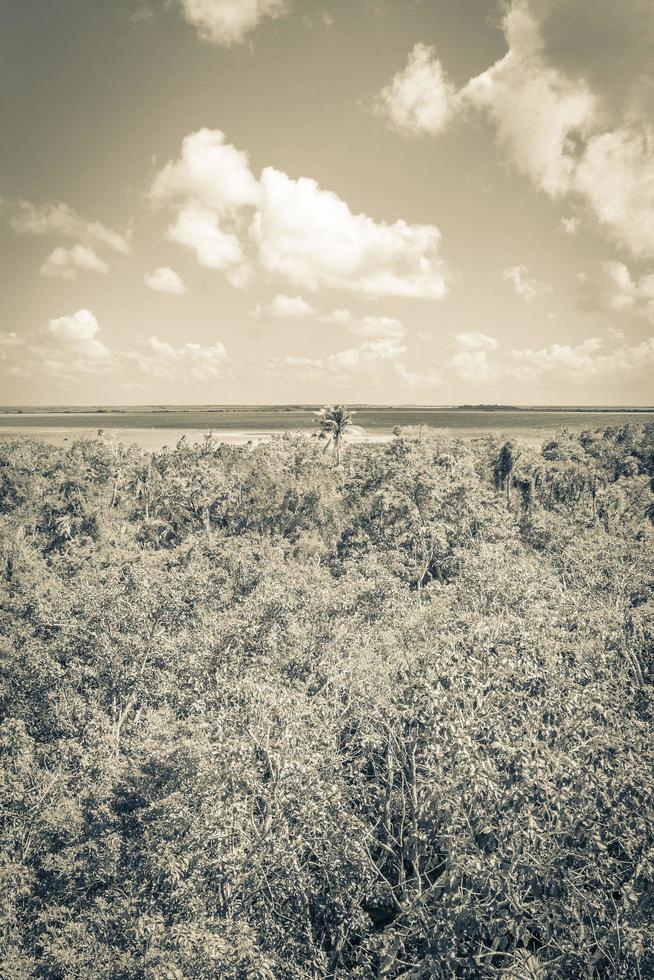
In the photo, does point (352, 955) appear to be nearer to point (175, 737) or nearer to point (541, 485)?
point (175, 737)

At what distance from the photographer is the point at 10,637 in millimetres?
26359

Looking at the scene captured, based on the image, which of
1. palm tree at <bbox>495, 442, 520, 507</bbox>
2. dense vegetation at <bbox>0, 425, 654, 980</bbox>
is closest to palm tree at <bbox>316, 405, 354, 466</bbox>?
palm tree at <bbox>495, 442, 520, 507</bbox>

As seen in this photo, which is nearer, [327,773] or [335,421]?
[327,773]

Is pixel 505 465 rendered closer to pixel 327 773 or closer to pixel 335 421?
pixel 335 421

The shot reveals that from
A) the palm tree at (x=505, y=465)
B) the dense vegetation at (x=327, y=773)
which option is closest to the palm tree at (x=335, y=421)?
the palm tree at (x=505, y=465)

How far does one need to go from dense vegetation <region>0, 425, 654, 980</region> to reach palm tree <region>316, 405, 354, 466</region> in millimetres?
50100

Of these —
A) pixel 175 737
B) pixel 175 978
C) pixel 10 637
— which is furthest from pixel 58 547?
pixel 175 978

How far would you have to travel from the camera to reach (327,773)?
15.4 meters

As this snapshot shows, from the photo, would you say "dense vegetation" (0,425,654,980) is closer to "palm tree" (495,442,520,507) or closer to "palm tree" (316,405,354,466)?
"palm tree" (495,442,520,507)

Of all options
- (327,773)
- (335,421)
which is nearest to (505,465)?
(335,421)

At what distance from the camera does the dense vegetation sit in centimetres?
1146

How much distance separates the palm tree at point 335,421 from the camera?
84.1 metres

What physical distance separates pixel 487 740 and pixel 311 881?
5.47m

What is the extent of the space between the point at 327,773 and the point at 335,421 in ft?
235
